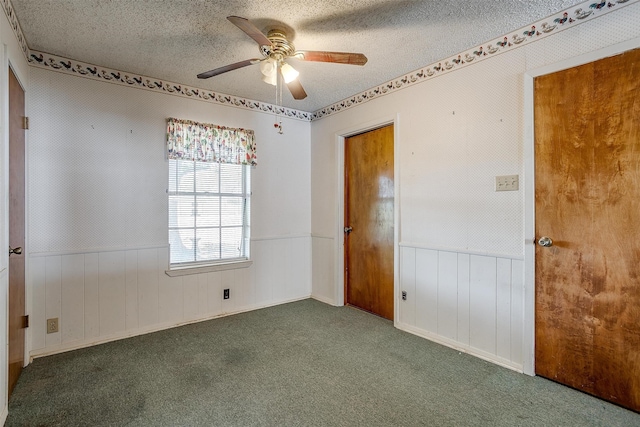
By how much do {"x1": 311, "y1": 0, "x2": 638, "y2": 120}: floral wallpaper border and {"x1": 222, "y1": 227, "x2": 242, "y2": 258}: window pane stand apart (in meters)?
1.99

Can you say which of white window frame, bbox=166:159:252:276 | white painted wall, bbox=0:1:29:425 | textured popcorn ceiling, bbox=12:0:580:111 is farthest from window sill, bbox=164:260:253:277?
textured popcorn ceiling, bbox=12:0:580:111

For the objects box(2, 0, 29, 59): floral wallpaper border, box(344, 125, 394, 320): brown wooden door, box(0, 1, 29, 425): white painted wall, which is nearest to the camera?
box(0, 1, 29, 425): white painted wall

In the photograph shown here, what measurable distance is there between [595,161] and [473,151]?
2.49 ft

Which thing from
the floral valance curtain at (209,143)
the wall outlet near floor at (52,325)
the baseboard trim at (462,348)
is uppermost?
the floral valance curtain at (209,143)

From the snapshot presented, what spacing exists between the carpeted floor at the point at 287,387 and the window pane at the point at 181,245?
73 cm

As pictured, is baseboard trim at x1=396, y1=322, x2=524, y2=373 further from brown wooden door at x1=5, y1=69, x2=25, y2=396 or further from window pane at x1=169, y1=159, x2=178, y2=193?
brown wooden door at x1=5, y1=69, x2=25, y2=396

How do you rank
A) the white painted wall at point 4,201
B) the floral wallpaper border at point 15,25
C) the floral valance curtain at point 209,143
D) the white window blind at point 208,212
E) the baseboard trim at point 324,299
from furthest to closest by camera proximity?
the baseboard trim at point 324,299 → the white window blind at point 208,212 → the floral valance curtain at point 209,143 → the floral wallpaper border at point 15,25 → the white painted wall at point 4,201

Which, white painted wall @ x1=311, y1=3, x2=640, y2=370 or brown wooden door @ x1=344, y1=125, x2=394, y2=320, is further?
brown wooden door @ x1=344, y1=125, x2=394, y2=320

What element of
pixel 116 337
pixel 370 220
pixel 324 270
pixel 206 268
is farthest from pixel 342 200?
pixel 116 337

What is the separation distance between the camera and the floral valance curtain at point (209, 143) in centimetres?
307

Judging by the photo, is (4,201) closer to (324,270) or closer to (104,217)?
(104,217)

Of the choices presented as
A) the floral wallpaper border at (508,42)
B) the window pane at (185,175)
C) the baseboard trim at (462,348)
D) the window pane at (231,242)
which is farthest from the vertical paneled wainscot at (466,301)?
the window pane at (185,175)

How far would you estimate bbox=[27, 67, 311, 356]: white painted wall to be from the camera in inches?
99.8

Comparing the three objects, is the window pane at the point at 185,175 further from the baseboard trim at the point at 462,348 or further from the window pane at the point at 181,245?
the baseboard trim at the point at 462,348
